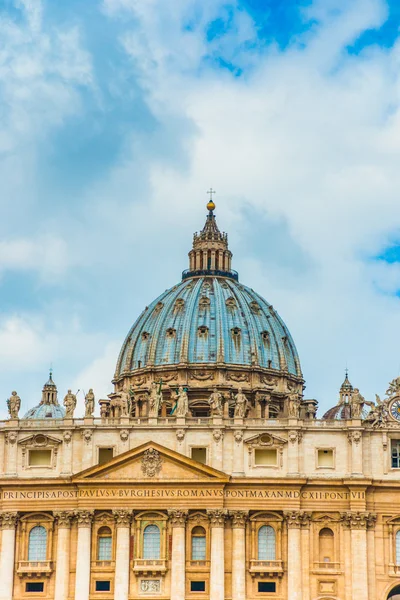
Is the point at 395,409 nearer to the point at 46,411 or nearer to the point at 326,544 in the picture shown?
the point at 326,544

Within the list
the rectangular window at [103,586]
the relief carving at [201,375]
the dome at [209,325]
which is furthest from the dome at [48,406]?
the rectangular window at [103,586]

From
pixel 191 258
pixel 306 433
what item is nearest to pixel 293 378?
pixel 191 258

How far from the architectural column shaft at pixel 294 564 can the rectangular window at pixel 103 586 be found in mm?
13349

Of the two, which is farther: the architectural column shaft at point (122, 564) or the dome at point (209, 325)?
the dome at point (209, 325)

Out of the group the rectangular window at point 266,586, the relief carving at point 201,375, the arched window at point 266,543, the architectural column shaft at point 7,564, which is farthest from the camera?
the relief carving at point 201,375

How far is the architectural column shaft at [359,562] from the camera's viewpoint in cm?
10938

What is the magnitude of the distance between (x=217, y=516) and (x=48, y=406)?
2518 inches

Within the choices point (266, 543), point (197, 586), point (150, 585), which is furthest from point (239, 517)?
point (150, 585)

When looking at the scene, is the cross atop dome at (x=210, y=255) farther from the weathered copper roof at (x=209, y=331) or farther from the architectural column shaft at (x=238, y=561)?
the architectural column shaft at (x=238, y=561)

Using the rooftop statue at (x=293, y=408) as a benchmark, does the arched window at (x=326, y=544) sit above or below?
below

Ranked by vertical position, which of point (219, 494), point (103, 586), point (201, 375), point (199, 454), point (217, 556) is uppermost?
point (201, 375)

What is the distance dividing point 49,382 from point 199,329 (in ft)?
106

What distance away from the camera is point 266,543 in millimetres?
111562

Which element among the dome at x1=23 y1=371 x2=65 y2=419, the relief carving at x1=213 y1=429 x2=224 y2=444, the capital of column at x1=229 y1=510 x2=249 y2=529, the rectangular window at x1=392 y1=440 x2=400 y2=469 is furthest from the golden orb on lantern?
the capital of column at x1=229 y1=510 x2=249 y2=529
